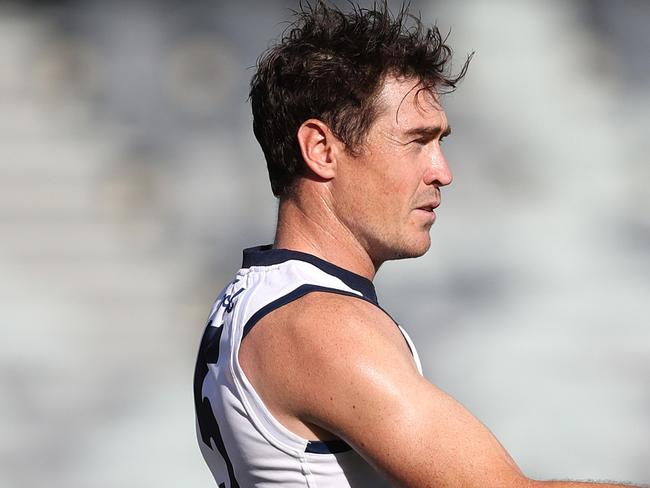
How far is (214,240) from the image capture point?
3307 mm

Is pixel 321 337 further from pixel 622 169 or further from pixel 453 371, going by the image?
pixel 622 169

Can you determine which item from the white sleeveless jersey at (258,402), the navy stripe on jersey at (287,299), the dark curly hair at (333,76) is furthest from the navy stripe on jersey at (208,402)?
the dark curly hair at (333,76)

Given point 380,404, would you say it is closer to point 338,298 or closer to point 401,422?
point 401,422

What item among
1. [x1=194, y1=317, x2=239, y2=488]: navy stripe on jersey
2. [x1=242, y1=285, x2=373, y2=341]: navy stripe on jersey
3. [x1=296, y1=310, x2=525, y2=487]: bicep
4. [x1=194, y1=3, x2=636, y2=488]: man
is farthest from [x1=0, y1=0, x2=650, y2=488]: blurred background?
[x1=296, y1=310, x2=525, y2=487]: bicep

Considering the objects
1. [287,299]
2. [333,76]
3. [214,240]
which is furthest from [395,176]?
[214,240]

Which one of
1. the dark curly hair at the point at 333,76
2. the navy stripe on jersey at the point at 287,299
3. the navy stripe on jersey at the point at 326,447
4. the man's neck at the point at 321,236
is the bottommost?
the navy stripe on jersey at the point at 326,447

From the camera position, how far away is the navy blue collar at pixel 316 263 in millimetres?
1636

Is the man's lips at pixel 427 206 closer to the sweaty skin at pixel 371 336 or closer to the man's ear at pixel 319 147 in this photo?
the sweaty skin at pixel 371 336

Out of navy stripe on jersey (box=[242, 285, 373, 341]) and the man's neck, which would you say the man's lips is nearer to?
the man's neck

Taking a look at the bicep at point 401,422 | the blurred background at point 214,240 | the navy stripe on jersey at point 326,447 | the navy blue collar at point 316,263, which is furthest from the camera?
the blurred background at point 214,240

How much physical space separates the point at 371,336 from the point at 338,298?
87 millimetres

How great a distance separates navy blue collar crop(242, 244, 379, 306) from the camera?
1.64 meters

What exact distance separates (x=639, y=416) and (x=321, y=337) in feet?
6.94

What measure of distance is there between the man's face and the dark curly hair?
0.02 metres
